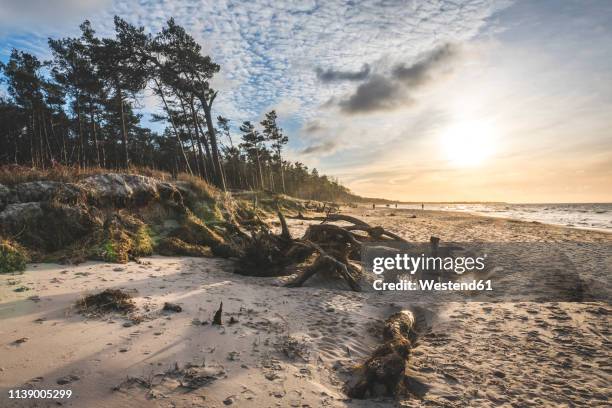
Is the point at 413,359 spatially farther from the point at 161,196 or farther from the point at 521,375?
the point at 161,196

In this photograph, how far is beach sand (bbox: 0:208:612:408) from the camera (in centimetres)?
309

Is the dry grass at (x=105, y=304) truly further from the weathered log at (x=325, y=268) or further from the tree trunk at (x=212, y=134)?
the tree trunk at (x=212, y=134)

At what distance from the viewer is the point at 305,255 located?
9.59 meters

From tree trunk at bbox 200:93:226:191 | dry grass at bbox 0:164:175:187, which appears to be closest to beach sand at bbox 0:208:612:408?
dry grass at bbox 0:164:175:187

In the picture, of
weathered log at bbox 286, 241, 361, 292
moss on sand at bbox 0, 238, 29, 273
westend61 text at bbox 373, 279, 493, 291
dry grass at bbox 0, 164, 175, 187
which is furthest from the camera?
dry grass at bbox 0, 164, 175, 187

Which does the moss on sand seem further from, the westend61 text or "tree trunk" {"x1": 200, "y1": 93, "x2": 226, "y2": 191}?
"tree trunk" {"x1": 200, "y1": 93, "x2": 226, "y2": 191}

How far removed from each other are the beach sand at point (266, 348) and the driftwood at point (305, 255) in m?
1.51

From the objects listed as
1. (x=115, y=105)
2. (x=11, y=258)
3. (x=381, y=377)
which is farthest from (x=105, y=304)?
(x=115, y=105)

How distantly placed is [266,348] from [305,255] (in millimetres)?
5587

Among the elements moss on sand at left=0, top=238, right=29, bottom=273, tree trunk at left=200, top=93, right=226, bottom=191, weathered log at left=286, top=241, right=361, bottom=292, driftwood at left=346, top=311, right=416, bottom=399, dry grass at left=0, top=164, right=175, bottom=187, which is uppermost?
tree trunk at left=200, top=93, right=226, bottom=191

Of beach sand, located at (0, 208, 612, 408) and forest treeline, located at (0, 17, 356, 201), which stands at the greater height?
forest treeline, located at (0, 17, 356, 201)

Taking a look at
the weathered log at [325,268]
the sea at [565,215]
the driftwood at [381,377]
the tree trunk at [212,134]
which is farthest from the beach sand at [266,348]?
the sea at [565,215]

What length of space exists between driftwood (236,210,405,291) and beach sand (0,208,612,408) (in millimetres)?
1513

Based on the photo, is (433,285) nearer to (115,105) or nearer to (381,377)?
(381,377)
